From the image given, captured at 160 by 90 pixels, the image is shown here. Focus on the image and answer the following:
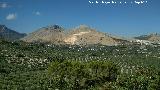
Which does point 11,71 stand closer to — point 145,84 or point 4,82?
point 4,82

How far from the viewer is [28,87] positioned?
11269cm

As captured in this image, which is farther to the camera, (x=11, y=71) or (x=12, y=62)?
(x=12, y=62)

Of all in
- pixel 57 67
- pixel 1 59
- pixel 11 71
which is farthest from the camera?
pixel 1 59

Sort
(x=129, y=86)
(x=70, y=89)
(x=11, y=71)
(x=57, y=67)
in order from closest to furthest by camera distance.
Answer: (x=129, y=86)
(x=70, y=89)
(x=57, y=67)
(x=11, y=71)

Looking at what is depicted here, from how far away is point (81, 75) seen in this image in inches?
4542

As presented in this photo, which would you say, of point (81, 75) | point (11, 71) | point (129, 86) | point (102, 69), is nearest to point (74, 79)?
point (81, 75)

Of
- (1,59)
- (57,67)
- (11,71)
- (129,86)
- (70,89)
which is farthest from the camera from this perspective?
(1,59)

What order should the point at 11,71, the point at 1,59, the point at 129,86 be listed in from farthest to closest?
the point at 1,59
the point at 11,71
the point at 129,86

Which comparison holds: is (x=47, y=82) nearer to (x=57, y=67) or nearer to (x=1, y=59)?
(x=57, y=67)

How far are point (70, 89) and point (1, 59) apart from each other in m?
75.7

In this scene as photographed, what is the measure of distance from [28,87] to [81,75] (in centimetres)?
1736

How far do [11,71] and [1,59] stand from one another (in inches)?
983

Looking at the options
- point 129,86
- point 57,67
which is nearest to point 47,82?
point 57,67

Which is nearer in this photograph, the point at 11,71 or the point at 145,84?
the point at 145,84
